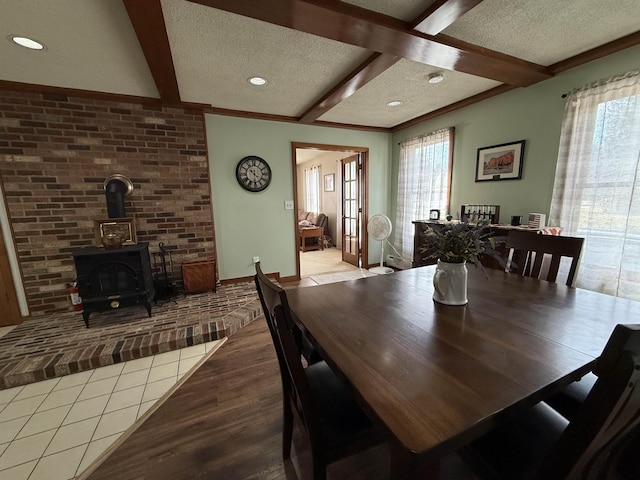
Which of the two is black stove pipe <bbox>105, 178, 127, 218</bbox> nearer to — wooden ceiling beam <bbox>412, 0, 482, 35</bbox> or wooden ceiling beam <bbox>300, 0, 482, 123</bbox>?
wooden ceiling beam <bbox>300, 0, 482, 123</bbox>

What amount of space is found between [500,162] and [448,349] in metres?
2.80

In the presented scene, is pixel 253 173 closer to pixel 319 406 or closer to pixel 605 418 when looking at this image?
pixel 319 406

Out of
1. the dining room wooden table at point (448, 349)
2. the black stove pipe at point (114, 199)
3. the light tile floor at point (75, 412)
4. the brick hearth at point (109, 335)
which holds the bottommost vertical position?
the light tile floor at point (75, 412)

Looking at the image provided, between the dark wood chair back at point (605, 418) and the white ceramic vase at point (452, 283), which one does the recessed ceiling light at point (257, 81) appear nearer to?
the white ceramic vase at point (452, 283)

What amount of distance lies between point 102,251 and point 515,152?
412 cm

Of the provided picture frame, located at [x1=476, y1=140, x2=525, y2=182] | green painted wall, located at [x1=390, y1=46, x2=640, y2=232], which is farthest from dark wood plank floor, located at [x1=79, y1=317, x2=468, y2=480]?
picture frame, located at [x1=476, y1=140, x2=525, y2=182]

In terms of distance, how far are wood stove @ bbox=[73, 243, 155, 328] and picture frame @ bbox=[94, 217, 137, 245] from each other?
176 mm

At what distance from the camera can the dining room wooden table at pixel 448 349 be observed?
601 millimetres

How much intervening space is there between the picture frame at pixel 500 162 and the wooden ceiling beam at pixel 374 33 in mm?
683

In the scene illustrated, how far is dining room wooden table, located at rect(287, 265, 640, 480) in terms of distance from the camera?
23.6 inches

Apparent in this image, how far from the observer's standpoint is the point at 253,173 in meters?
3.54

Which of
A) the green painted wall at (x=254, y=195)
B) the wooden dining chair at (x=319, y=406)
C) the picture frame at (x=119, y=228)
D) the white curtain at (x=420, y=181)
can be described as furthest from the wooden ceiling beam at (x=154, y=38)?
the white curtain at (x=420, y=181)

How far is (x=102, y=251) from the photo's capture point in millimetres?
2365

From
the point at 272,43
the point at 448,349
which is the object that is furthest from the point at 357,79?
the point at 448,349
